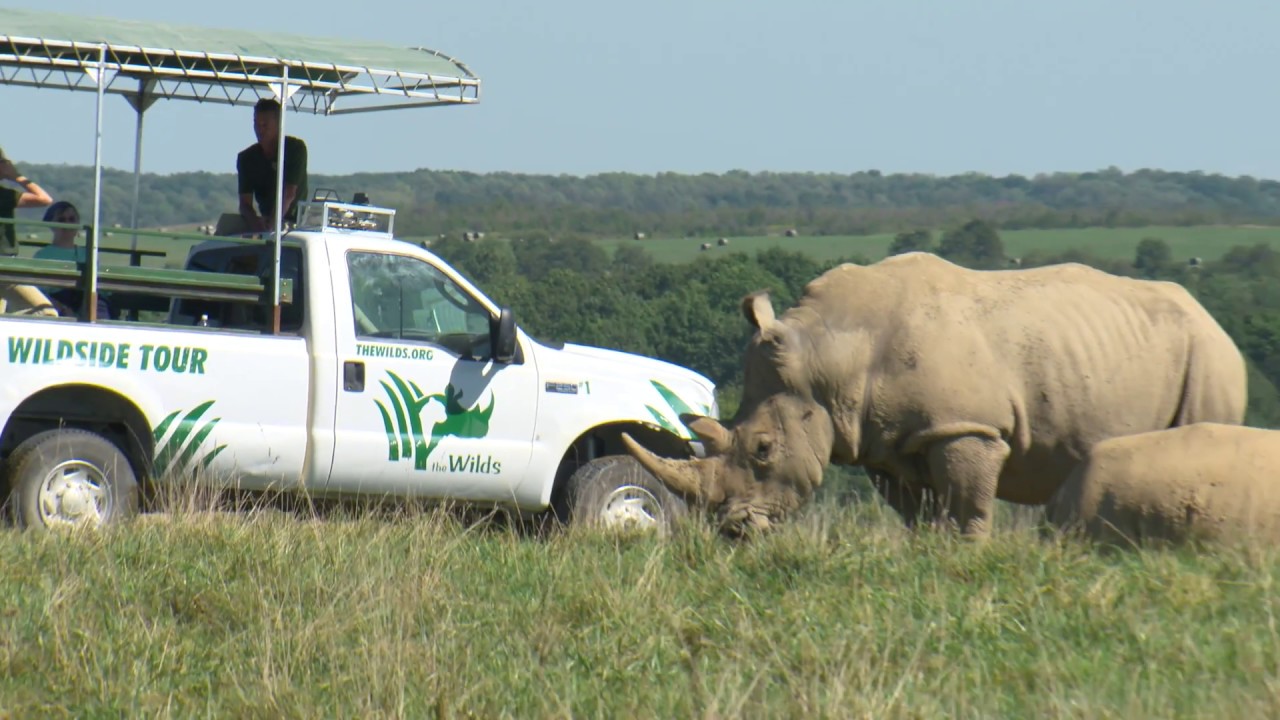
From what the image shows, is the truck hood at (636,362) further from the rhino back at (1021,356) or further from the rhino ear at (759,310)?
the rhino back at (1021,356)

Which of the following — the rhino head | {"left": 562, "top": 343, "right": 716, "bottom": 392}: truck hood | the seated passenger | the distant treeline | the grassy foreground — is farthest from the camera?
the distant treeline

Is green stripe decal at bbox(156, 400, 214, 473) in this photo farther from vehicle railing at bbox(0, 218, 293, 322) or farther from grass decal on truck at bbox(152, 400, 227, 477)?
vehicle railing at bbox(0, 218, 293, 322)

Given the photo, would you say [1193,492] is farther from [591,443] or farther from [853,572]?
[591,443]

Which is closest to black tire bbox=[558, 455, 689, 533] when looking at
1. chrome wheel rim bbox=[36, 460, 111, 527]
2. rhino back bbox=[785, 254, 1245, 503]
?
rhino back bbox=[785, 254, 1245, 503]

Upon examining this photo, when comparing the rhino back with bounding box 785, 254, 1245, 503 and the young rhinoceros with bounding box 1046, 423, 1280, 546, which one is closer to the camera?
the young rhinoceros with bounding box 1046, 423, 1280, 546

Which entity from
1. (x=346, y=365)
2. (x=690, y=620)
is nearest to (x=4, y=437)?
(x=346, y=365)

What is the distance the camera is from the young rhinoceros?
25.8ft

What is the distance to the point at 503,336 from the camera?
10.3m

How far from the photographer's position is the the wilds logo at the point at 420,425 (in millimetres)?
10102

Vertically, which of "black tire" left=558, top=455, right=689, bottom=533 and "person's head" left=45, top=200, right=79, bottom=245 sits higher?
"person's head" left=45, top=200, right=79, bottom=245

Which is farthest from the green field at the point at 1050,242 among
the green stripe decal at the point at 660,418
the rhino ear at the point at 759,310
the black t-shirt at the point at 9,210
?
the rhino ear at the point at 759,310

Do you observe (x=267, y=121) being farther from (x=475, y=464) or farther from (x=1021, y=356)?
(x=1021, y=356)

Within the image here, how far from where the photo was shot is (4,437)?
9648mm

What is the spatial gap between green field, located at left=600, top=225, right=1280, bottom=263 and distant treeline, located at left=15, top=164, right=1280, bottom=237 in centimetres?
311
